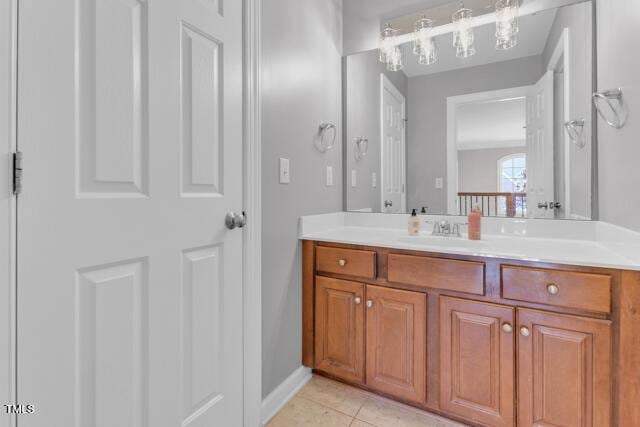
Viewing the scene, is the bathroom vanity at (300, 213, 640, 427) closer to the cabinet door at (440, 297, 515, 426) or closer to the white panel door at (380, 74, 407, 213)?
the cabinet door at (440, 297, 515, 426)

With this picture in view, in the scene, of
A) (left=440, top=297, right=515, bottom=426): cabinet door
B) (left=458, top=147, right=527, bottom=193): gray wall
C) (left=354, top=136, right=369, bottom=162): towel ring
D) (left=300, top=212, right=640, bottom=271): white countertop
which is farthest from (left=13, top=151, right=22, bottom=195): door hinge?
(left=458, top=147, right=527, bottom=193): gray wall

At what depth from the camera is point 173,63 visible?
41.6 inches

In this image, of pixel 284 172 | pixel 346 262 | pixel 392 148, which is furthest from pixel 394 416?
pixel 392 148

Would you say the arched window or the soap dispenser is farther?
the soap dispenser

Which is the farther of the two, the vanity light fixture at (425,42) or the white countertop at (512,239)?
the vanity light fixture at (425,42)

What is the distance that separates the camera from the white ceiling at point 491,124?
5.56 ft

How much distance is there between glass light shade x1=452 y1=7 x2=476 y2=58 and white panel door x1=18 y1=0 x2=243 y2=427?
1.23m

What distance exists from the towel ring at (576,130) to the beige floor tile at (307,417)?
66.4 inches

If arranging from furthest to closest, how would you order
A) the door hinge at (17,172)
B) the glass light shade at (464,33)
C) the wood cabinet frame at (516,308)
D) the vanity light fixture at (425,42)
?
the vanity light fixture at (425,42) < the glass light shade at (464,33) < the wood cabinet frame at (516,308) < the door hinge at (17,172)

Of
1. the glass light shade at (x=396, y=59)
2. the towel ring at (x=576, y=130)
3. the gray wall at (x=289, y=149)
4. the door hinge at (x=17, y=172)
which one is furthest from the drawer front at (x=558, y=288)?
the door hinge at (x=17, y=172)

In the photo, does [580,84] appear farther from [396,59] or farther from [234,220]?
[234,220]

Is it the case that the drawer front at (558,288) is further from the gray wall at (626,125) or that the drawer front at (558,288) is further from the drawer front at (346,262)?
the drawer front at (346,262)

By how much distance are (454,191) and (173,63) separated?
5.09 ft

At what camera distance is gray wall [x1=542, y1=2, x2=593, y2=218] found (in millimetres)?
1476
